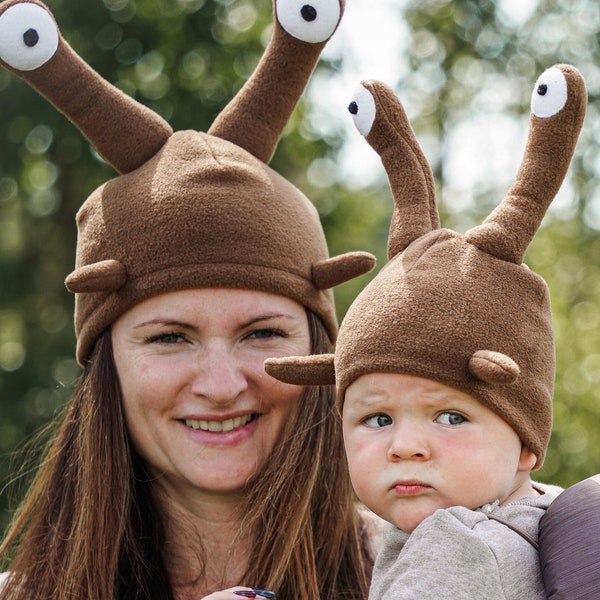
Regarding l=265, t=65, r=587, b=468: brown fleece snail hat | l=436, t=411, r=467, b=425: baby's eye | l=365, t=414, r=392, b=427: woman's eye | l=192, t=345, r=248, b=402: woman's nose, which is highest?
l=265, t=65, r=587, b=468: brown fleece snail hat

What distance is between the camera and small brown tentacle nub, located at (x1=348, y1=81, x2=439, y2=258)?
224 cm

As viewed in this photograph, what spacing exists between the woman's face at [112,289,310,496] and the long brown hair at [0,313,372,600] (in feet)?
0.25

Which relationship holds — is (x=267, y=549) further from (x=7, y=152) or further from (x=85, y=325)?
(x=7, y=152)

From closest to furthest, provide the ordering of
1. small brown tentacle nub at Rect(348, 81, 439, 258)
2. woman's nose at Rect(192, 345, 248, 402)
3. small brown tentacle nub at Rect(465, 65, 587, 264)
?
small brown tentacle nub at Rect(465, 65, 587, 264) < small brown tentacle nub at Rect(348, 81, 439, 258) < woman's nose at Rect(192, 345, 248, 402)

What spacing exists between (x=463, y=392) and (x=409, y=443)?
134mm

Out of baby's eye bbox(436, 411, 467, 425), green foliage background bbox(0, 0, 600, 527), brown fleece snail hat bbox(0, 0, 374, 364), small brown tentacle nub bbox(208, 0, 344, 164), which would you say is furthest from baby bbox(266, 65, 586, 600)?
green foliage background bbox(0, 0, 600, 527)

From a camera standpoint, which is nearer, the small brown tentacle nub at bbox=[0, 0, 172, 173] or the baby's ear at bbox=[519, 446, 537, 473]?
the baby's ear at bbox=[519, 446, 537, 473]

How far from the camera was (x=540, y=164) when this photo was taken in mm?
2100

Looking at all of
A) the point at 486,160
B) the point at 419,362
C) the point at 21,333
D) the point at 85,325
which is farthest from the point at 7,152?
the point at 419,362

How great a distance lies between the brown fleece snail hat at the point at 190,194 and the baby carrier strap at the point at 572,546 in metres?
1.19

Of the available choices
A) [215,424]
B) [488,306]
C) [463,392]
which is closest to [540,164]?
[488,306]

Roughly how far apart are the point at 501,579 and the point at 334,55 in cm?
988

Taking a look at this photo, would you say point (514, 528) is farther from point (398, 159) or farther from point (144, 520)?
point (144, 520)

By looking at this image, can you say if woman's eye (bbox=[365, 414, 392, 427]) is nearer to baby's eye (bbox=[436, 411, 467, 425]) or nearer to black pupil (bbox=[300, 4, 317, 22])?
baby's eye (bbox=[436, 411, 467, 425])
